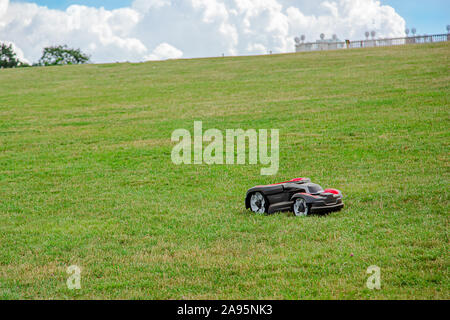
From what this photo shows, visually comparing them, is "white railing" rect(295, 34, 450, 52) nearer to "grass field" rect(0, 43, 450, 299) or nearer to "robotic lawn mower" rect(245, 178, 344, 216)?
"grass field" rect(0, 43, 450, 299)

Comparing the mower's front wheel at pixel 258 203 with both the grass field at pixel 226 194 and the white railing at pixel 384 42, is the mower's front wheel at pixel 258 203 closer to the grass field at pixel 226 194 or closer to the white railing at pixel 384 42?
A: the grass field at pixel 226 194

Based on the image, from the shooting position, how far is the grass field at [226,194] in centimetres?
589

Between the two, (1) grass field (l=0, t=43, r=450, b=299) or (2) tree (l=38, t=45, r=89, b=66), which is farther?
(2) tree (l=38, t=45, r=89, b=66)

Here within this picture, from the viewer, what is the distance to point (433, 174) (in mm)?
11023

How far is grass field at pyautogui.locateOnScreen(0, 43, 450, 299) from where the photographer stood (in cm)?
589

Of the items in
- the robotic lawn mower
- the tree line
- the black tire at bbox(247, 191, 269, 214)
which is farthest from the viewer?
the tree line

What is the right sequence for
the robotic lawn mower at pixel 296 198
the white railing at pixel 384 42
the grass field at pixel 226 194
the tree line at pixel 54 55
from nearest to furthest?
1. the grass field at pixel 226 194
2. the robotic lawn mower at pixel 296 198
3. the white railing at pixel 384 42
4. the tree line at pixel 54 55

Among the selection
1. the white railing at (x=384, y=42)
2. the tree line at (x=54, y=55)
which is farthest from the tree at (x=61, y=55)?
the white railing at (x=384, y=42)

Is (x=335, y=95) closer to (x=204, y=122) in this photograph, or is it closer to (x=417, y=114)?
(x=417, y=114)

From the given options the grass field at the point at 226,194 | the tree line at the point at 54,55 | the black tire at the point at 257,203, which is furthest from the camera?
the tree line at the point at 54,55

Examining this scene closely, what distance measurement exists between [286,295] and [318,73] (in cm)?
2713

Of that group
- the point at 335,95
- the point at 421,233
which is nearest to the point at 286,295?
the point at 421,233

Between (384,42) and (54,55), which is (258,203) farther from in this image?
(54,55)

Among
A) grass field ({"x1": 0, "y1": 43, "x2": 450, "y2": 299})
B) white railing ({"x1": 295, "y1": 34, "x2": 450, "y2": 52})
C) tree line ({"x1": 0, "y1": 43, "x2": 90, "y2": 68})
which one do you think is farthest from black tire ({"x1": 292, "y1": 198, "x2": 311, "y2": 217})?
tree line ({"x1": 0, "y1": 43, "x2": 90, "y2": 68})
